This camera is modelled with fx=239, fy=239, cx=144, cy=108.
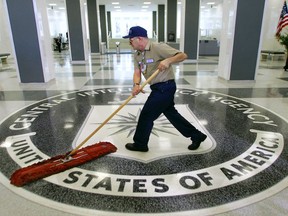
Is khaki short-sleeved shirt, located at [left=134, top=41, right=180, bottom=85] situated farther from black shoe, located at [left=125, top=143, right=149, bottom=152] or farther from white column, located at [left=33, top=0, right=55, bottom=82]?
white column, located at [left=33, top=0, right=55, bottom=82]

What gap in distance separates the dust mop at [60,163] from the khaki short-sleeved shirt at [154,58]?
0.50 feet

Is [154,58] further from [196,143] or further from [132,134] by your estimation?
[132,134]


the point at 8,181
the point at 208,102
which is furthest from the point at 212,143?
the point at 8,181

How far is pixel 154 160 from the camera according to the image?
8.41 ft

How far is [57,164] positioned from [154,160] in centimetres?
→ 99

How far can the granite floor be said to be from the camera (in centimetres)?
192

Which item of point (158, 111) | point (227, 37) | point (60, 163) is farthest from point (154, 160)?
point (227, 37)

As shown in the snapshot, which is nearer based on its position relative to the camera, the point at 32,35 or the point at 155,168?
the point at 155,168

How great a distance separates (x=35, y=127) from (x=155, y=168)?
2.06 meters

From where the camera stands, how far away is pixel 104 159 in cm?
260

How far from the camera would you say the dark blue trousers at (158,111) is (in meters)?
2.43

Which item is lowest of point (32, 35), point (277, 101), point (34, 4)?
point (277, 101)

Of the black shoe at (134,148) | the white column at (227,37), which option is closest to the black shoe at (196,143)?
the black shoe at (134,148)

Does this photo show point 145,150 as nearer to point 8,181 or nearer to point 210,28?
point 8,181
